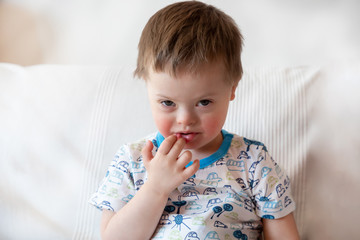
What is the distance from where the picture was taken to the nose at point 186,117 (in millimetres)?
873

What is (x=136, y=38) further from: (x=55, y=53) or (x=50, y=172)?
(x=50, y=172)

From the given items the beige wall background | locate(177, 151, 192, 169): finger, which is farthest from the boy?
the beige wall background

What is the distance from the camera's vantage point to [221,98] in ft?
2.96

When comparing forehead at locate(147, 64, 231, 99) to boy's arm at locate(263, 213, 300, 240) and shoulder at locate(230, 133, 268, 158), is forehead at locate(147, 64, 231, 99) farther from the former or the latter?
boy's arm at locate(263, 213, 300, 240)

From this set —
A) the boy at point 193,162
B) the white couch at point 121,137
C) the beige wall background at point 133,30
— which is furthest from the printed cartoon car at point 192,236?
the beige wall background at point 133,30

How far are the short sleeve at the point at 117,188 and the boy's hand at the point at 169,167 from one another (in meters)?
0.09

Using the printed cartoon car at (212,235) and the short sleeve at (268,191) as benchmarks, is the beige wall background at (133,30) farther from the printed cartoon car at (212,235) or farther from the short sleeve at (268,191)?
the printed cartoon car at (212,235)

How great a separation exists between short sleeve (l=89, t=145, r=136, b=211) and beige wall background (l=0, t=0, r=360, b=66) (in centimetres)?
64

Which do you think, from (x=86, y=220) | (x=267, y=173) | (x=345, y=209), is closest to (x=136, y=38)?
(x=86, y=220)

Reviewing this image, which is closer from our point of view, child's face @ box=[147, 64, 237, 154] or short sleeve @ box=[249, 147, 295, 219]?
child's face @ box=[147, 64, 237, 154]

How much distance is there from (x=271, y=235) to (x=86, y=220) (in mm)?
515

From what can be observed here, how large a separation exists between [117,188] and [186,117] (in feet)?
0.86

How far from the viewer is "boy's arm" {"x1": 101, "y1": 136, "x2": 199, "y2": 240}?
0.91 m

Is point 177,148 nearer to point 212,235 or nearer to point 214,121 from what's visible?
point 214,121
